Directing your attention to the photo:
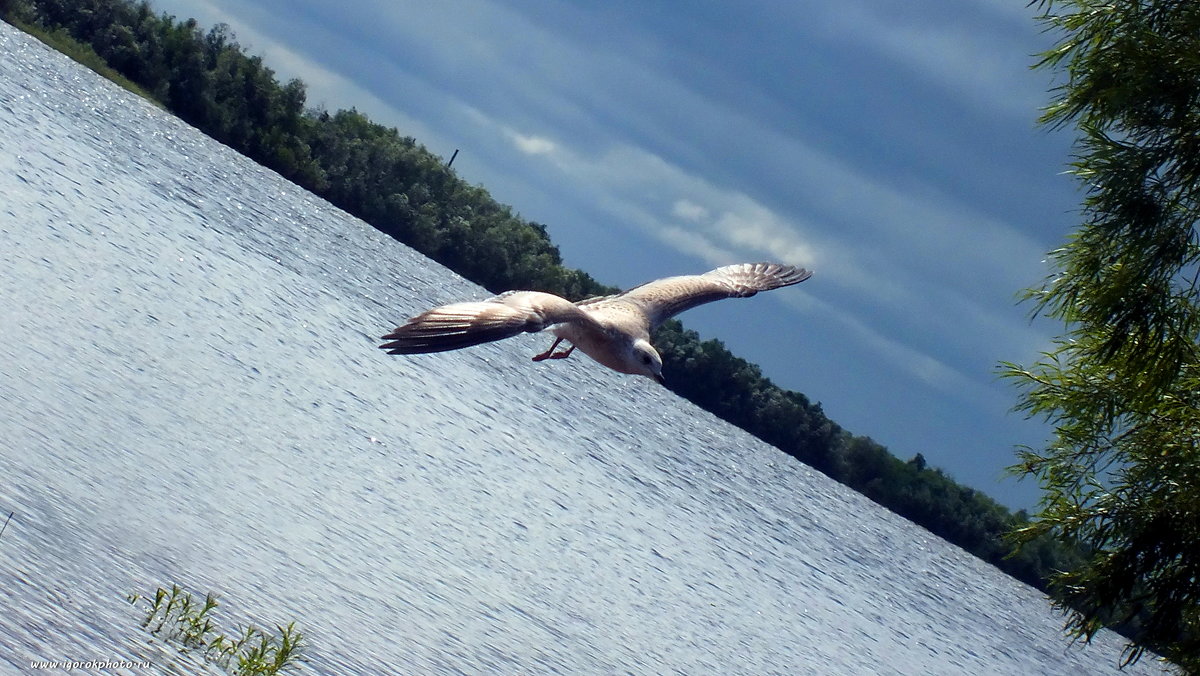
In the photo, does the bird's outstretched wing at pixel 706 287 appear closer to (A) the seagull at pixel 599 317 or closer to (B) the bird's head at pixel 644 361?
(A) the seagull at pixel 599 317

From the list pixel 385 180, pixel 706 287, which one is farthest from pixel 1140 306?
pixel 385 180

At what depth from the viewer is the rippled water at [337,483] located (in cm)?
1215

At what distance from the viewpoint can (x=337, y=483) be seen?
1825 centimetres

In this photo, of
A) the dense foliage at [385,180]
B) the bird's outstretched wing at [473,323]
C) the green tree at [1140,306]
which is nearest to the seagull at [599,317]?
the bird's outstretched wing at [473,323]

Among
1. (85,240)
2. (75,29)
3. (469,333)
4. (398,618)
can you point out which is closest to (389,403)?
(85,240)

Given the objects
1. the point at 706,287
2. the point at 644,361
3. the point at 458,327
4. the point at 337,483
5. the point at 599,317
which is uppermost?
the point at 706,287

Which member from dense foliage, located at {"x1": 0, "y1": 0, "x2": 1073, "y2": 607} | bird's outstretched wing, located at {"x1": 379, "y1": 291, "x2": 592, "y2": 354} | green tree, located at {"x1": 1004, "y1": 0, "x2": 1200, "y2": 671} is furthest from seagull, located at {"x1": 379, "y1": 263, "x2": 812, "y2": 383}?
dense foliage, located at {"x1": 0, "y1": 0, "x2": 1073, "y2": 607}

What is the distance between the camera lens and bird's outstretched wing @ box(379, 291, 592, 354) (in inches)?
263

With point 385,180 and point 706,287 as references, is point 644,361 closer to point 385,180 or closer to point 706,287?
point 706,287

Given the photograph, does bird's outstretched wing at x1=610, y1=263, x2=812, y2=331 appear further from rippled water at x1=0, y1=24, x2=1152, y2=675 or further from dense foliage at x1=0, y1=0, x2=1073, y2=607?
dense foliage at x1=0, y1=0, x2=1073, y2=607

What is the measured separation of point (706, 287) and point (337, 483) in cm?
897

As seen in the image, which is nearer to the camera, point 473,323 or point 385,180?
point 473,323

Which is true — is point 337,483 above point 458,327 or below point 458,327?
below

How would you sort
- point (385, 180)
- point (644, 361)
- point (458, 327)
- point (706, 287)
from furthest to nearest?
point (385, 180) → point (706, 287) → point (644, 361) → point (458, 327)
